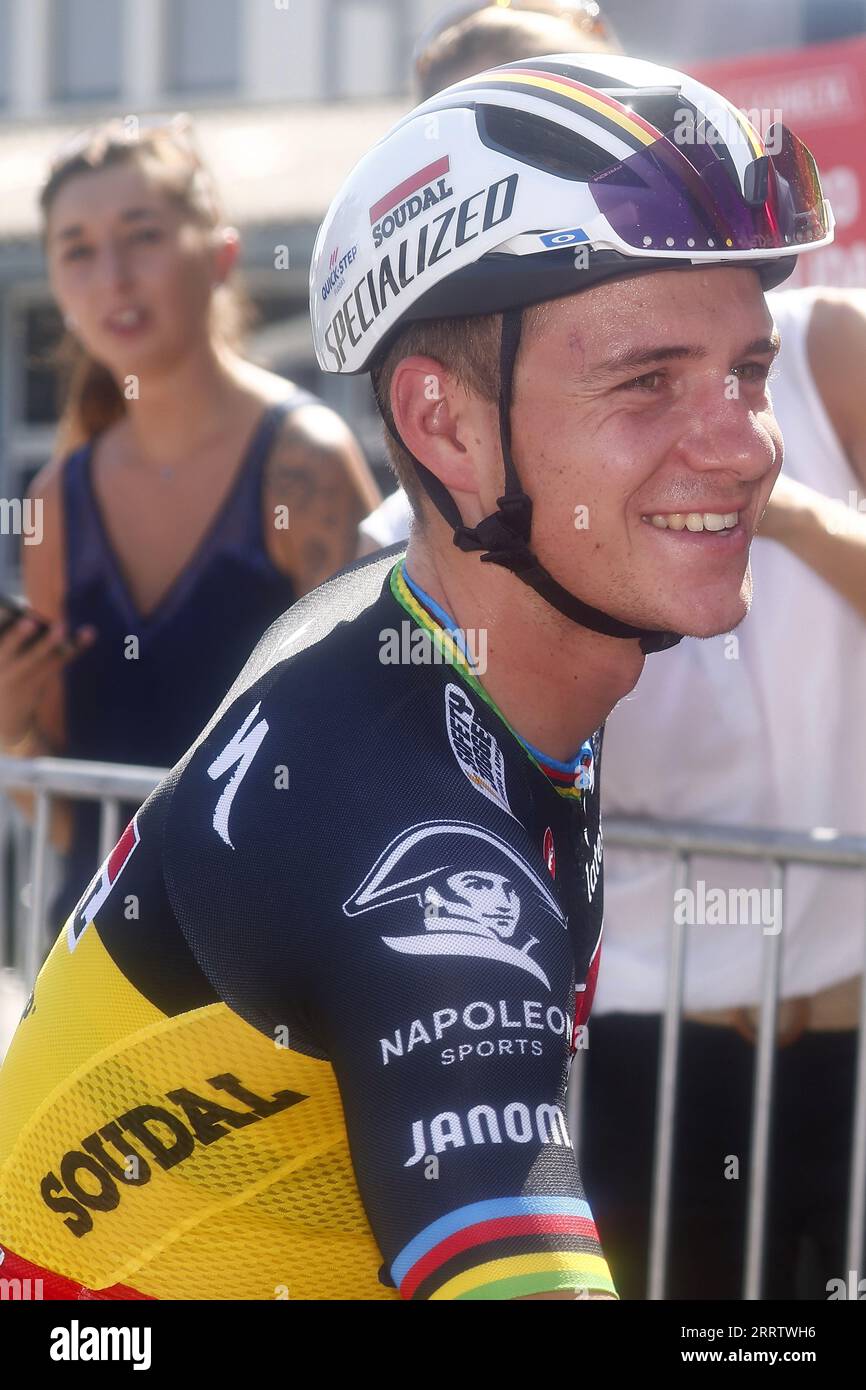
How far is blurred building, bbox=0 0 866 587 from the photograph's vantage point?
15.1 metres

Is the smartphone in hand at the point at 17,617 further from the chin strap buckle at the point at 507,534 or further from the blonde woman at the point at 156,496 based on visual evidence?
the chin strap buckle at the point at 507,534

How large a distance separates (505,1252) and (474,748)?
0.60 meters

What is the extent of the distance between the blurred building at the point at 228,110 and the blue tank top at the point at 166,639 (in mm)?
9399

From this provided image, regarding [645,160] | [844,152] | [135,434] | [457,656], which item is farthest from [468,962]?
[844,152]

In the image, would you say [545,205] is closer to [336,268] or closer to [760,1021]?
[336,268]

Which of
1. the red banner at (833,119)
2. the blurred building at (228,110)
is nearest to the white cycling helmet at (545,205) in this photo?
the red banner at (833,119)

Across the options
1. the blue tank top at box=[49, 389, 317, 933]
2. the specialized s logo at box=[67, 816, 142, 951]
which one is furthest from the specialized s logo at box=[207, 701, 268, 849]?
the blue tank top at box=[49, 389, 317, 933]

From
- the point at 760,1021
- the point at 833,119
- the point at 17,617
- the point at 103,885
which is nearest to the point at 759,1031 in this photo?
the point at 760,1021

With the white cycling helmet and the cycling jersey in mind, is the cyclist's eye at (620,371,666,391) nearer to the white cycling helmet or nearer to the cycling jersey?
the white cycling helmet

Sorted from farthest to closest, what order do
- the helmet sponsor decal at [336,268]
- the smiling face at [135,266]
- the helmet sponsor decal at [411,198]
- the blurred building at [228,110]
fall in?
the blurred building at [228,110] → the smiling face at [135,266] → the helmet sponsor decal at [336,268] → the helmet sponsor decal at [411,198]

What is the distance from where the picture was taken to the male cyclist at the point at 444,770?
5.51 ft

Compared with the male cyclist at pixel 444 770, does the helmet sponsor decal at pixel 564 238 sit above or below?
above

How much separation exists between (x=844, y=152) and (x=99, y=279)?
10.4ft

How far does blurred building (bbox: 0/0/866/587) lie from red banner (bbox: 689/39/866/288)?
24.0 ft
